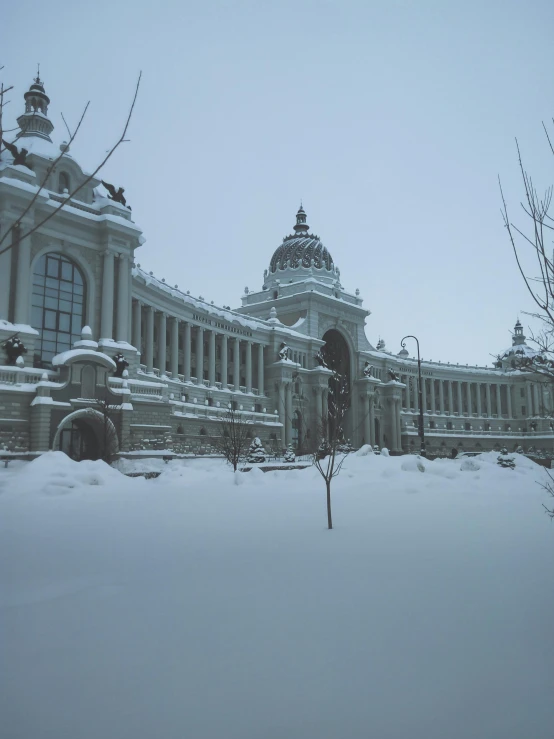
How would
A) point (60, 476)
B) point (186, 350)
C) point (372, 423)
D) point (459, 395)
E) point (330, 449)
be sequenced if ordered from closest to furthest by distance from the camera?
point (60, 476), point (330, 449), point (186, 350), point (372, 423), point (459, 395)

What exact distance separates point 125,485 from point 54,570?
11195 millimetres

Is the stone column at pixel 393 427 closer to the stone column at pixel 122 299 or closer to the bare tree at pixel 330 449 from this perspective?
the stone column at pixel 122 299

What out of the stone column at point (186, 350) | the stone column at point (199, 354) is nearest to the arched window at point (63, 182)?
the stone column at point (186, 350)

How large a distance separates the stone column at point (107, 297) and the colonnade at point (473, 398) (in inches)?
2518

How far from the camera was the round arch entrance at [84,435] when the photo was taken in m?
33.2

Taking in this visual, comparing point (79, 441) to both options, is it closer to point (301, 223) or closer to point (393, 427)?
point (393, 427)

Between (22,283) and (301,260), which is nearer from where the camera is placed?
(22,283)

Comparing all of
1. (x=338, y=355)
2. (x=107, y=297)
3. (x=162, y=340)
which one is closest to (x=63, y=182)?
(x=107, y=297)

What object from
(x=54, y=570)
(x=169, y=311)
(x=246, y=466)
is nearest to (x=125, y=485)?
(x=54, y=570)

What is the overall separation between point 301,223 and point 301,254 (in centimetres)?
1010

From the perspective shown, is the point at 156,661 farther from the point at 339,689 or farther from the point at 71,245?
the point at 71,245

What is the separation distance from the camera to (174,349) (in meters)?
57.7

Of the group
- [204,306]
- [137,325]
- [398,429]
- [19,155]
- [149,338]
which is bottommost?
[398,429]

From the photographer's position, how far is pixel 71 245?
42.2m
